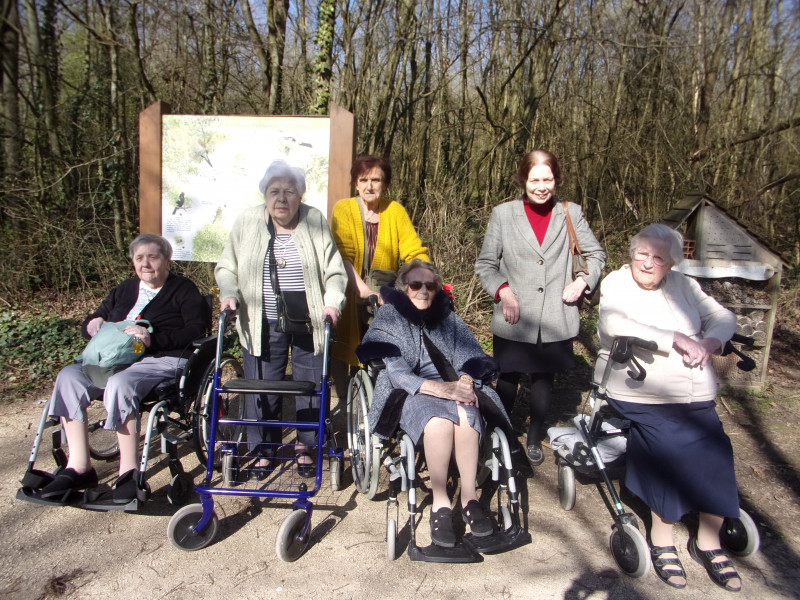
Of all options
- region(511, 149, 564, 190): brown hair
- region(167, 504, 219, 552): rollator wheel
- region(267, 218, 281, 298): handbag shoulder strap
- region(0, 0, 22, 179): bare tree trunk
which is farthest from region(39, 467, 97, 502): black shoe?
region(0, 0, 22, 179): bare tree trunk

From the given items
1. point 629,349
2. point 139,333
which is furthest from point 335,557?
point 629,349

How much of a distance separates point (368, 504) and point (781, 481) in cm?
243

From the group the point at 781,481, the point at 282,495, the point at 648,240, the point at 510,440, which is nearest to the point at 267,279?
the point at 282,495

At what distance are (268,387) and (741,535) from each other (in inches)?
87.7

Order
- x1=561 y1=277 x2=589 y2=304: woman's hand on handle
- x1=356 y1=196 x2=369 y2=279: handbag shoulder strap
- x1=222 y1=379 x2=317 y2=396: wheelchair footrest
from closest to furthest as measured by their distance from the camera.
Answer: x1=222 y1=379 x2=317 y2=396: wheelchair footrest → x1=561 y1=277 x2=589 y2=304: woman's hand on handle → x1=356 y1=196 x2=369 y2=279: handbag shoulder strap

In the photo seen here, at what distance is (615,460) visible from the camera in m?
2.88

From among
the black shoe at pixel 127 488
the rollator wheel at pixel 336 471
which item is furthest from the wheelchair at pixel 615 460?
the black shoe at pixel 127 488

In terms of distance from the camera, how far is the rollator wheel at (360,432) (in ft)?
9.34

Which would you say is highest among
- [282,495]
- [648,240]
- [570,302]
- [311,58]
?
[311,58]

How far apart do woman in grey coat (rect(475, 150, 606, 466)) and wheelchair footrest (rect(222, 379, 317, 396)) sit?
1181 millimetres

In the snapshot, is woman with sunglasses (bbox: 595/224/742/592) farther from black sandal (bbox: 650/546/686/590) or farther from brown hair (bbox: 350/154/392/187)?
brown hair (bbox: 350/154/392/187)

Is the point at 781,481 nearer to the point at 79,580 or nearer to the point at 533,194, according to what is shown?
the point at 533,194

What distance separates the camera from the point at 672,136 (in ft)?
25.3

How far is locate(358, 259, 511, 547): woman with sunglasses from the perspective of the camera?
8.50 feet
